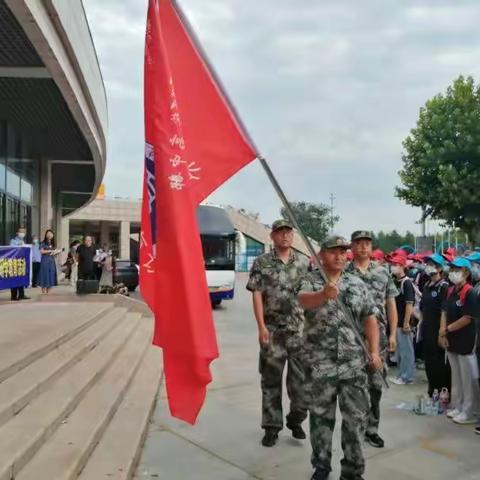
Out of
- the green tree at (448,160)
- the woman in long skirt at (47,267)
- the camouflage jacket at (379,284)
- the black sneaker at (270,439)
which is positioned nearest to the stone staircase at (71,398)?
the black sneaker at (270,439)

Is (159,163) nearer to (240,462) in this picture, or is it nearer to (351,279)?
(351,279)

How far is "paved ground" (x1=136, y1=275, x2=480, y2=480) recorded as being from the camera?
4.41m

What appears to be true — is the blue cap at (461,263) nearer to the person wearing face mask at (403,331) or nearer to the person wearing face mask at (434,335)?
the person wearing face mask at (434,335)

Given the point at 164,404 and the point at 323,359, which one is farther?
the point at 164,404

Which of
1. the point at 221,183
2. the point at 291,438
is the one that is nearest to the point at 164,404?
the point at 291,438

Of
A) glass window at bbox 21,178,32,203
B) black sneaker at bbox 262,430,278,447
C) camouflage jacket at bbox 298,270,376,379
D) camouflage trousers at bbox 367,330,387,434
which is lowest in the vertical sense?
black sneaker at bbox 262,430,278,447

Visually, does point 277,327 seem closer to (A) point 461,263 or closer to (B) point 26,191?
(A) point 461,263

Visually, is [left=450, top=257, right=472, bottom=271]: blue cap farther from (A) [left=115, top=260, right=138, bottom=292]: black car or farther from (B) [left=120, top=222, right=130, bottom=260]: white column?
(B) [left=120, top=222, right=130, bottom=260]: white column

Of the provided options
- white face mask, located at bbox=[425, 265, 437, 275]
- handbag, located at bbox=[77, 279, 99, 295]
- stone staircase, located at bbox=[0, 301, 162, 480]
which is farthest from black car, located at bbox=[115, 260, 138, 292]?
white face mask, located at bbox=[425, 265, 437, 275]

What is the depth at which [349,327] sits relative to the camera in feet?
12.8

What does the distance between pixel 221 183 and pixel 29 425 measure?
2516 mm

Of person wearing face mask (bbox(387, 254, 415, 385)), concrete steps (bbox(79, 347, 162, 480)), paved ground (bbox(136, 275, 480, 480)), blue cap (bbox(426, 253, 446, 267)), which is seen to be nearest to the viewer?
concrete steps (bbox(79, 347, 162, 480))

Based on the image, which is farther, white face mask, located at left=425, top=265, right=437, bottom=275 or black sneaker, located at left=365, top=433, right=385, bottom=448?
white face mask, located at left=425, top=265, right=437, bottom=275

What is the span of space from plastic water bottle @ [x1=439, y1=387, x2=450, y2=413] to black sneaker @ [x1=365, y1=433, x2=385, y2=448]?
1.41 meters
